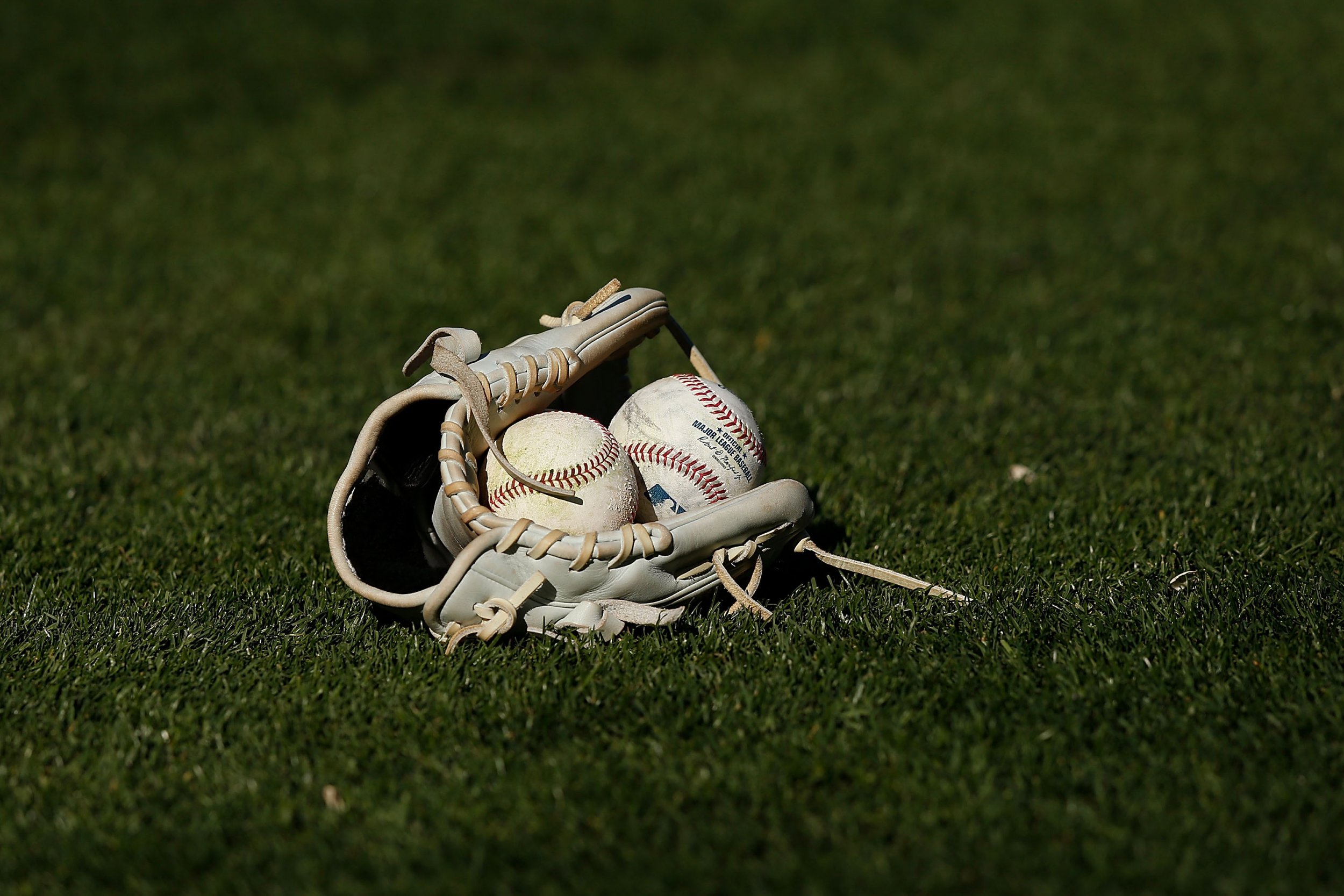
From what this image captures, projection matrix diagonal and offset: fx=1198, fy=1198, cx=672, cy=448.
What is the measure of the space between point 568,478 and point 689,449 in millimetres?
377

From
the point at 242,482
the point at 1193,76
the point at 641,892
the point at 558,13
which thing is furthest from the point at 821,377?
the point at 558,13

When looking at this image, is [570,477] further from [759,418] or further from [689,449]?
[759,418]

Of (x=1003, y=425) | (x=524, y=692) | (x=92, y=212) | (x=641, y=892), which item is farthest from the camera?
(x=92, y=212)

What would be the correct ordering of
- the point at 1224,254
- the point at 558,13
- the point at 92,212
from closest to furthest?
the point at 1224,254 → the point at 92,212 → the point at 558,13

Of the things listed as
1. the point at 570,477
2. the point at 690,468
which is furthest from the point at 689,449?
the point at 570,477

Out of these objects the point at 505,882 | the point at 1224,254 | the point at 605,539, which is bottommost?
the point at 1224,254

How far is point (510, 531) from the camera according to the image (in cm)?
297

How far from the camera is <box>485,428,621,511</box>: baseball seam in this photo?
3137 mm

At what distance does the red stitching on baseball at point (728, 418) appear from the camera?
338cm

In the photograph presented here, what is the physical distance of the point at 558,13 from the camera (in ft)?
39.1

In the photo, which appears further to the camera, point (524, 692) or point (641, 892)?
point (524, 692)

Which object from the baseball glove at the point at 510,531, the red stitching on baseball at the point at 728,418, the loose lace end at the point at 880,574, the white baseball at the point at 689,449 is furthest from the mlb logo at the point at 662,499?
the loose lace end at the point at 880,574

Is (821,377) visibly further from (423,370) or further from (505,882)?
(505,882)

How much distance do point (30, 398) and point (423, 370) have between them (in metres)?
1.71
